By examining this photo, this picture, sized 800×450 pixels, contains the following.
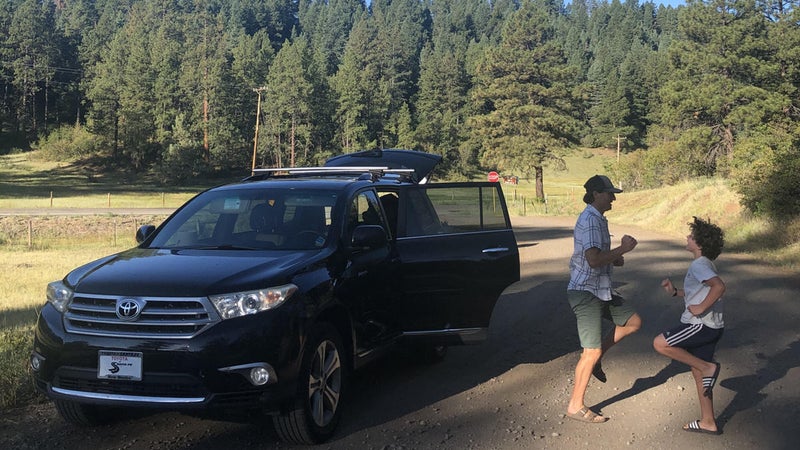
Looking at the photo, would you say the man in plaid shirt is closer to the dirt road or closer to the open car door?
the dirt road

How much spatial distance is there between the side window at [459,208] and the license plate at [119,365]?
294 centimetres

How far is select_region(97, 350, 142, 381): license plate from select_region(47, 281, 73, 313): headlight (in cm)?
51

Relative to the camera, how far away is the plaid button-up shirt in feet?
16.9

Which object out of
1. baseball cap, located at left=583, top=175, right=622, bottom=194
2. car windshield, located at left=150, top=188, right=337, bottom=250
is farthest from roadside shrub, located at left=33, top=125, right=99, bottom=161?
baseball cap, located at left=583, top=175, right=622, bottom=194

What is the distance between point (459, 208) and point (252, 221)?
2.05m

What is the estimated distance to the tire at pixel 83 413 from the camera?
15.9 ft

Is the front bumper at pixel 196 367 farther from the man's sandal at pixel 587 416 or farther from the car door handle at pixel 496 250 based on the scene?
the car door handle at pixel 496 250

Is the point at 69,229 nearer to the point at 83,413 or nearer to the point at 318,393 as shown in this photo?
the point at 83,413

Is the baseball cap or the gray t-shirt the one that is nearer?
the gray t-shirt

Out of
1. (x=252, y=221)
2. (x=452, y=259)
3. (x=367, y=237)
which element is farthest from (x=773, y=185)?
(x=252, y=221)

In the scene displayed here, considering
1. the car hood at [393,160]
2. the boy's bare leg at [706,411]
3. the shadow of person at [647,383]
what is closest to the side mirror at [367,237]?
the shadow of person at [647,383]

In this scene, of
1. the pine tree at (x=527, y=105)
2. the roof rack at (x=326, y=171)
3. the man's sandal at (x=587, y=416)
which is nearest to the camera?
the man's sandal at (x=587, y=416)

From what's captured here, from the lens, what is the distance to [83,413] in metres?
4.91

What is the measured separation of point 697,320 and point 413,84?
119 metres
